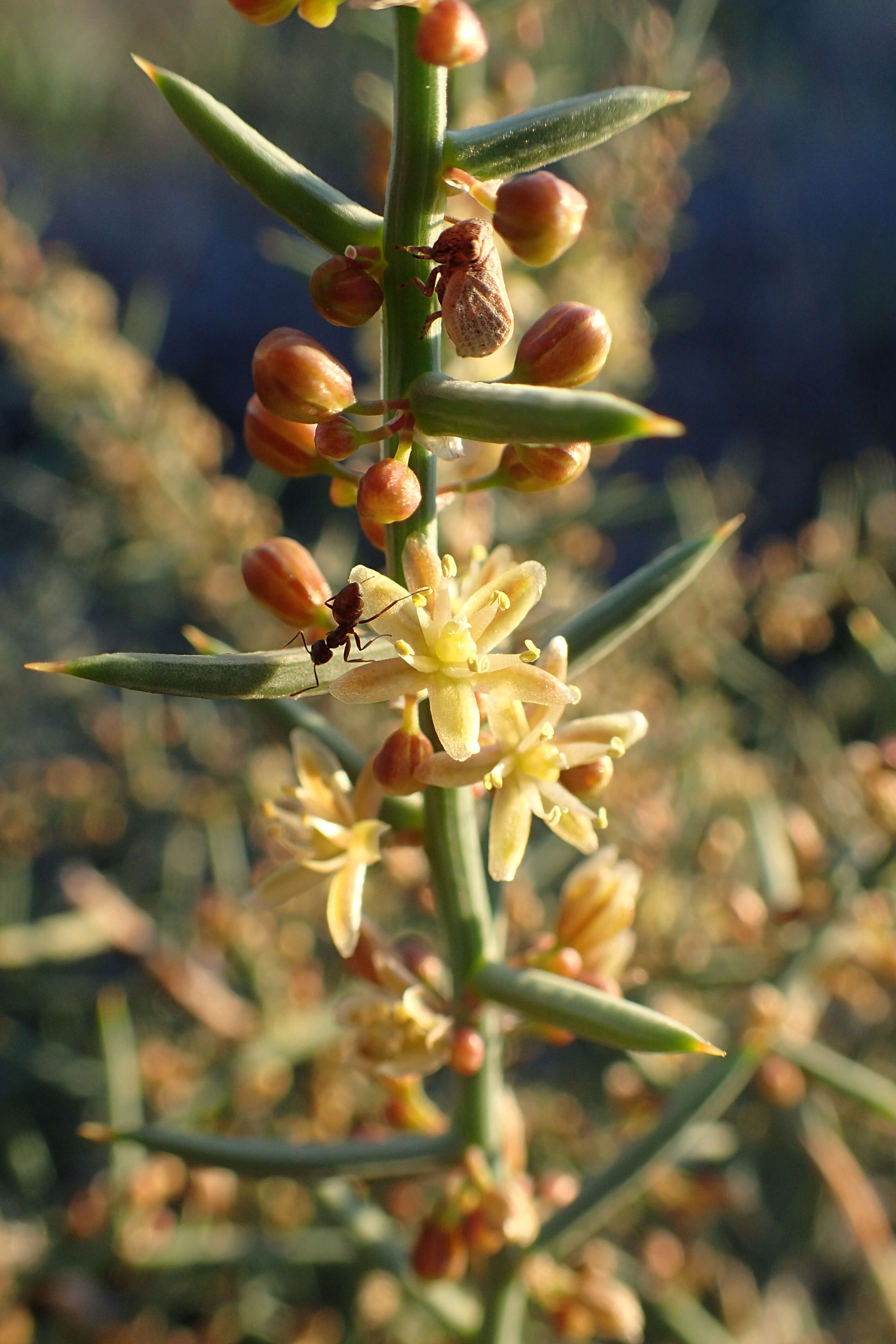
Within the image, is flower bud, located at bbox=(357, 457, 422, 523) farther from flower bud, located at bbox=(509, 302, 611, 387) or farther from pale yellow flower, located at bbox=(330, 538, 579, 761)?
flower bud, located at bbox=(509, 302, 611, 387)

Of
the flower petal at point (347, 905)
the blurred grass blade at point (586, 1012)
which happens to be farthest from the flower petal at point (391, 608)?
the blurred grass blade at point (586, 1012)

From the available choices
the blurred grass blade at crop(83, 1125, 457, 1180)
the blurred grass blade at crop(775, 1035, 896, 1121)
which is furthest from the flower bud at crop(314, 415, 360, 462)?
the blurred grass blade at crop(775, 1035, 896, 1121)

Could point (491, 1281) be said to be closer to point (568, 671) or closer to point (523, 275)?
point (568, 671)

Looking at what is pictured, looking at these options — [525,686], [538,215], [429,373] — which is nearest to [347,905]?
[525,686]

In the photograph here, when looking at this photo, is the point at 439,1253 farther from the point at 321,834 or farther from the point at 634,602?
the point at 634,602

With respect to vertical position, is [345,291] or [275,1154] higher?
[345,291]

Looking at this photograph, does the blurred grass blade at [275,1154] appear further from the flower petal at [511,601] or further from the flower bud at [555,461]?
the flower bud at [555,461]
